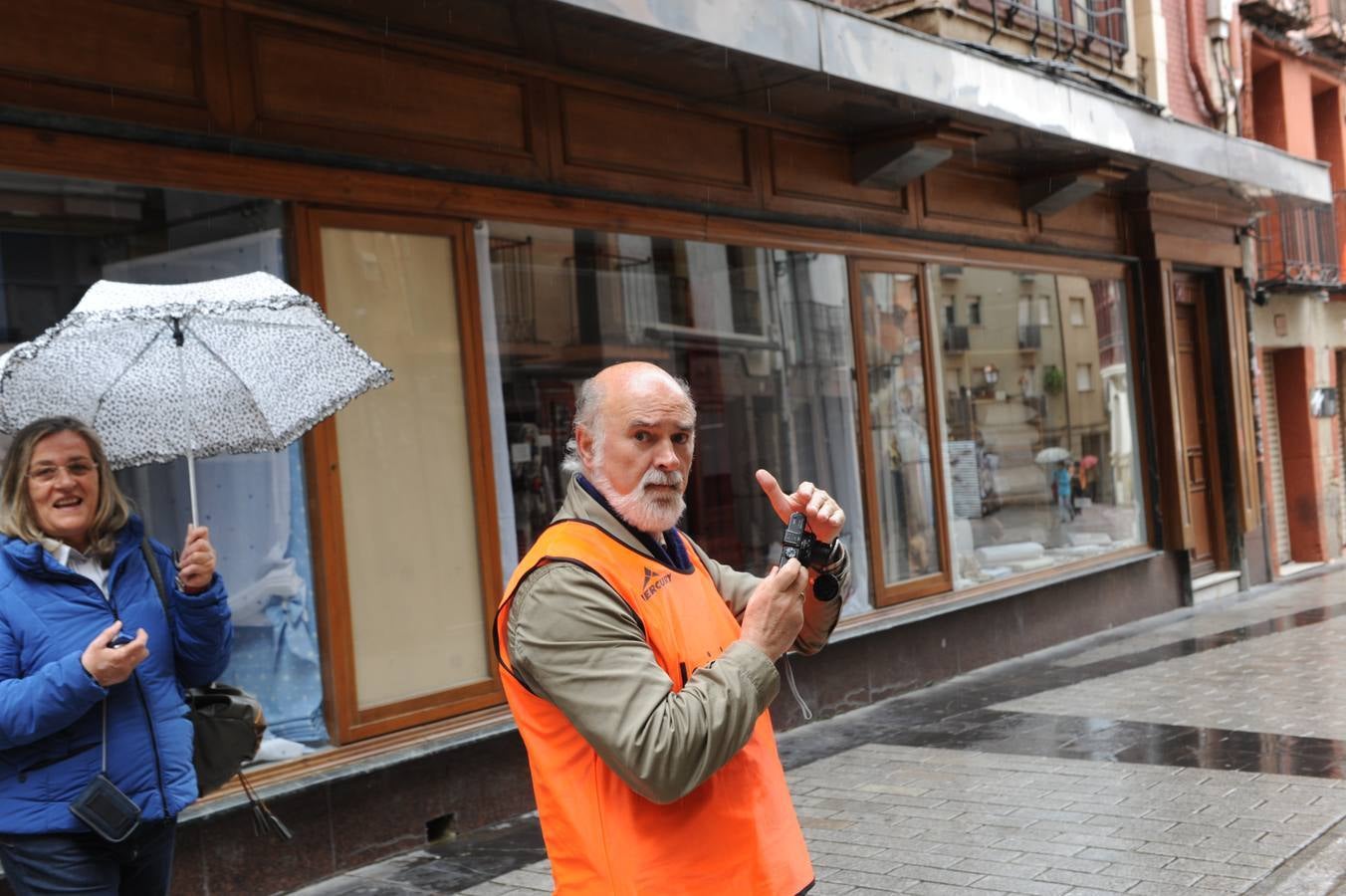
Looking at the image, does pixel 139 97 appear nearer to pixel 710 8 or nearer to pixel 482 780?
pixel 710 8

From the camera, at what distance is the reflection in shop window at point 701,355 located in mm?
7191

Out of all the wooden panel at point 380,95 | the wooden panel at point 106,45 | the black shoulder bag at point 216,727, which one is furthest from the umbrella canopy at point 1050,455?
the black shoulder bag at point 216,727

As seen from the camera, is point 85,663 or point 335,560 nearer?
point 85,663

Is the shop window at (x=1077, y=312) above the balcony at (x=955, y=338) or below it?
above

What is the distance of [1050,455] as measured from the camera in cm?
1198

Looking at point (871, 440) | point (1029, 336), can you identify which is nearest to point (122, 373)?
point (871, 440)

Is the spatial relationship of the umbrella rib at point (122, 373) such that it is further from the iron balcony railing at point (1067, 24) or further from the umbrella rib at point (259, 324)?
the iron balcony railing at point (1067, 24)

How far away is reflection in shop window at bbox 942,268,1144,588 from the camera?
10.7m

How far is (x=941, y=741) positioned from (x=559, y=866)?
227 inches

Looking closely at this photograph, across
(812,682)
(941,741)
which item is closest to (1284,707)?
(941,741)

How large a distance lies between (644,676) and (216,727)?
1920mm

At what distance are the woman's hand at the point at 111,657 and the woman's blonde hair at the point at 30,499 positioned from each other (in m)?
0.37

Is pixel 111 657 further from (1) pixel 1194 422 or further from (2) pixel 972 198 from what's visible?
(1) pixel 1194 422

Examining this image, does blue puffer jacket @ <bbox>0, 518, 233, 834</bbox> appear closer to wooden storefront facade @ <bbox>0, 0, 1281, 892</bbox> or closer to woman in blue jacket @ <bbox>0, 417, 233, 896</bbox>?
woman in blue jacket @ <bbox>0, 417, 233, 896</bbox>
